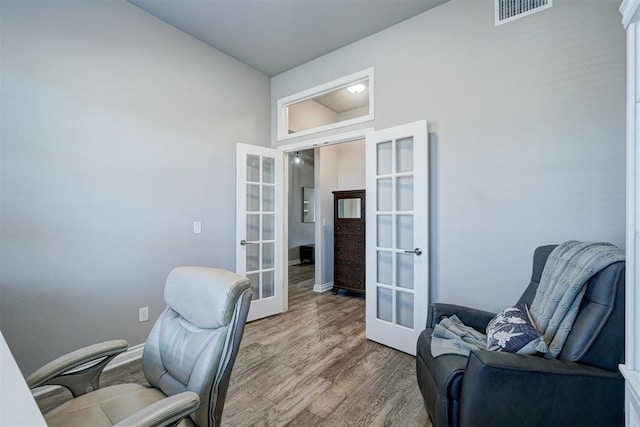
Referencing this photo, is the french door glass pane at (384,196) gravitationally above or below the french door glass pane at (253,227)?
above

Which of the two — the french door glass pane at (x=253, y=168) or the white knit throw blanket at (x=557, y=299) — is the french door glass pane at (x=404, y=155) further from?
the french door glass pane at (x=253, y=168)

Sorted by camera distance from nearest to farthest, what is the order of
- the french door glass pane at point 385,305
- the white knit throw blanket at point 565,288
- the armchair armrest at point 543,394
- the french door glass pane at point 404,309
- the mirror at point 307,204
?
the armchair armrest at point 543,394 < the white knit throw blanket at point 565,288 < the french door glass pane at point 404,309 < the french door glass pane at point 385,305 < the mirror at point 307,204

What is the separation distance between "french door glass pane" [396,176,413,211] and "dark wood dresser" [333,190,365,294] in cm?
164

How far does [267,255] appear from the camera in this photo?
354 centimetres

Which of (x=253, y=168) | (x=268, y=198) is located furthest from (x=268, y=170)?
(x=268, y=198)

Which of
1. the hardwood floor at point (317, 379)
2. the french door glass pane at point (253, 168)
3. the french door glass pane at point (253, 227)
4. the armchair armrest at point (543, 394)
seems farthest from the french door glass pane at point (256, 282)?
the armchair armrest at point (543, 394)

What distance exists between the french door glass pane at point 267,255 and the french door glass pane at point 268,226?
10cm

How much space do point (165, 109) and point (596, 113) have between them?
134 inches

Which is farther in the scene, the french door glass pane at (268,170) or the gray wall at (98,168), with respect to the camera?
the french door glass pane at (268,170)

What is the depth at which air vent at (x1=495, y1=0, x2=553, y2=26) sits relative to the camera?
6.64 feet

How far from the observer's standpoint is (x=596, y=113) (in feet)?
6.03

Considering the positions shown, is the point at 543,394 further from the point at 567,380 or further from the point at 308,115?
the point at 308,115

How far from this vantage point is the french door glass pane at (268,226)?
353 cm

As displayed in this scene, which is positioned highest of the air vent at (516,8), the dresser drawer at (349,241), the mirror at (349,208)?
the air vent at (516,8)
